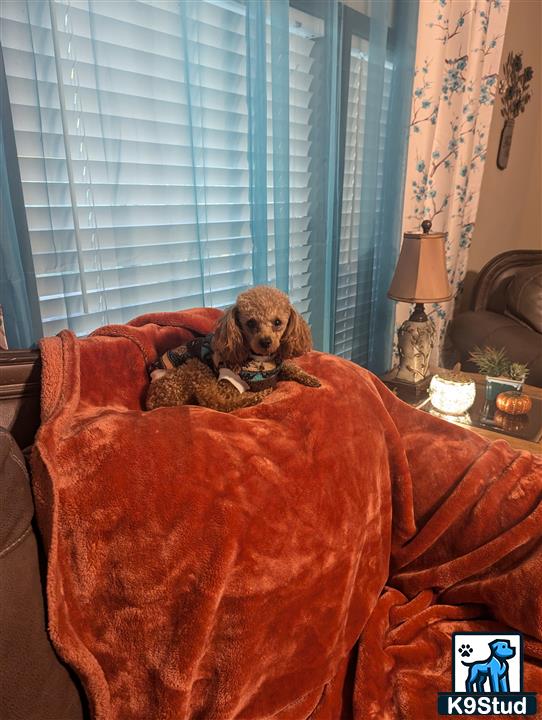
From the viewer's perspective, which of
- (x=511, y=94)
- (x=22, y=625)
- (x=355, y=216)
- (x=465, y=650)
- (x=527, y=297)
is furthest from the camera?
(x=511, y=94)

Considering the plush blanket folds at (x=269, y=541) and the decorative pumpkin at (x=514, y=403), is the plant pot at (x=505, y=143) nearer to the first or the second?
the decorative pumpkin at (x=514, y=403)

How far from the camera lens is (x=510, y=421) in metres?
1.51

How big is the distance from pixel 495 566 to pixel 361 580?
26 centimetres

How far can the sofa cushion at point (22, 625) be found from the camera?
1.95ft

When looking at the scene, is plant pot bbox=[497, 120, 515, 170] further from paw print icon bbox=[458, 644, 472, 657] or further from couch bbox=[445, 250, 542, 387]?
paw print icon bbox=[458, 644, 472, 657]

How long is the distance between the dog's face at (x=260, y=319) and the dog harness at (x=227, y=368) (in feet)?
0.11

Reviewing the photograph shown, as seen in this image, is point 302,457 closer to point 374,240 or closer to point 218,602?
point 218,602

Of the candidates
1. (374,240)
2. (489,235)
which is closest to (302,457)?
(374,240)

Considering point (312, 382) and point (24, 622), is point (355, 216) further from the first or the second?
point (24, 622)

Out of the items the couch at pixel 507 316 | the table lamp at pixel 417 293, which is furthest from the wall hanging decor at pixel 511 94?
the table lamp at pixel 417 293

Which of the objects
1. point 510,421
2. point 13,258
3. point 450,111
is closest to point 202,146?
point 13,258

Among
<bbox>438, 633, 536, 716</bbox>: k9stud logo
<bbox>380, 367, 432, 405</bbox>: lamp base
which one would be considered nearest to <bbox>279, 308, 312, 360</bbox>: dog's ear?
<bbox>438, 633, 536, 716</bbox>: k9stud logo

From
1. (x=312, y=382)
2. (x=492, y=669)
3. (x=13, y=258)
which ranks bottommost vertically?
(x=492, y=669)

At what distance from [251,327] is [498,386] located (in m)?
1.02
